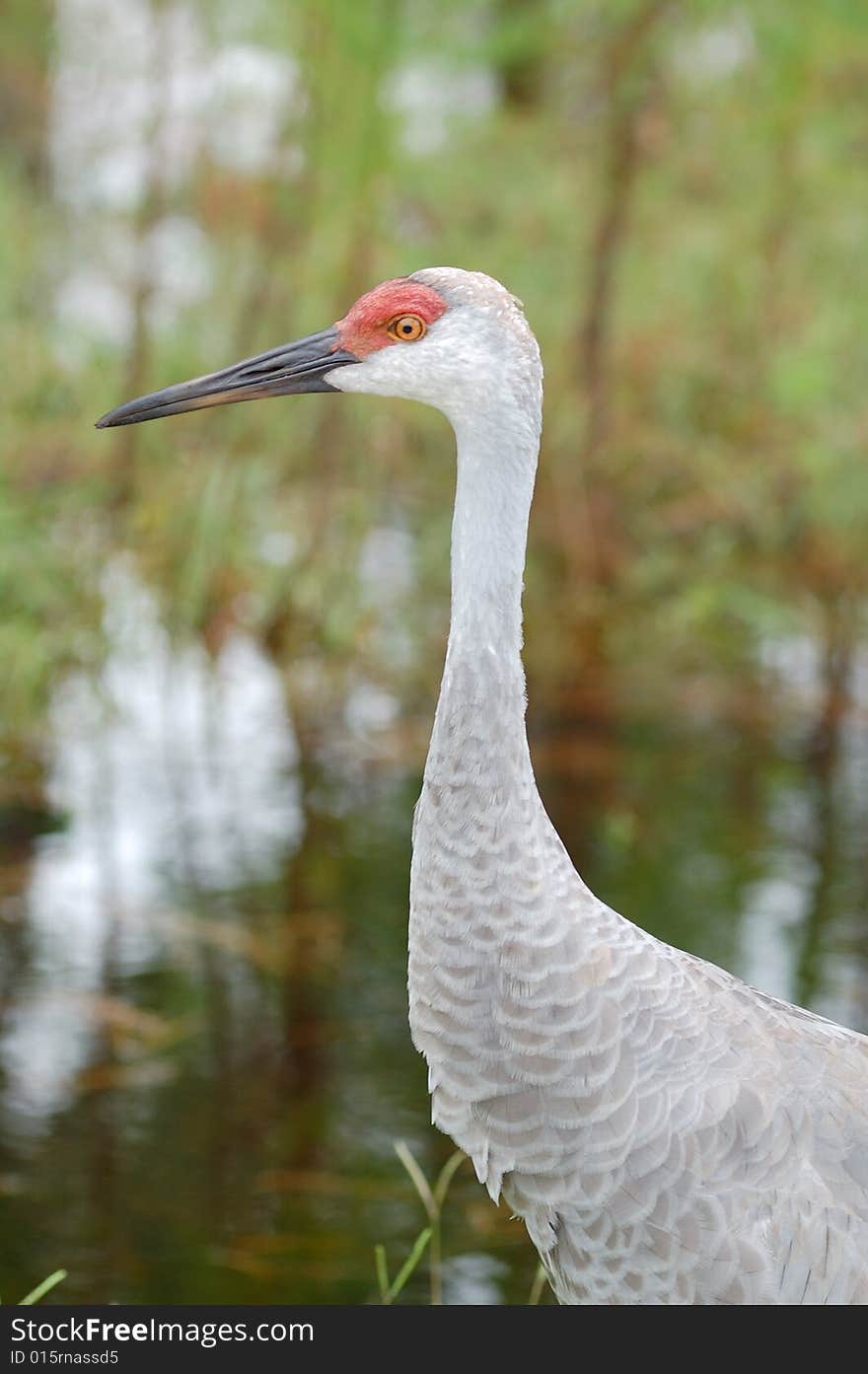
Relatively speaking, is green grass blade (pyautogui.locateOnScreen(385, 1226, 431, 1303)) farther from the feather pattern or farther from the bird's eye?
the bird's eye

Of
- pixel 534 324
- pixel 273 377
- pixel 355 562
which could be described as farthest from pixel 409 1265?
pixel 534 324

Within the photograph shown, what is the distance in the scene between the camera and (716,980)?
2623 mm

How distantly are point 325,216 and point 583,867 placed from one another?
3218 mm

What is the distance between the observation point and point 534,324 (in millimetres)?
9305

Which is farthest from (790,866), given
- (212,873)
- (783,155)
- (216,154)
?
(216,154)

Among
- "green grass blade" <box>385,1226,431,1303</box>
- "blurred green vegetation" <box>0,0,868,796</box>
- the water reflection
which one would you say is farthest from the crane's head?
"blurred green vegetation" <box>0,0,868,796</box>

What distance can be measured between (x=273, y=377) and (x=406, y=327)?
0.78 feet

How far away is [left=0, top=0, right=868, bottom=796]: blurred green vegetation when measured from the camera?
7238 millimetres

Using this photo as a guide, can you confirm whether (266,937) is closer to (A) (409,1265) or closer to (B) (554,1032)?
(A) (409,1265)

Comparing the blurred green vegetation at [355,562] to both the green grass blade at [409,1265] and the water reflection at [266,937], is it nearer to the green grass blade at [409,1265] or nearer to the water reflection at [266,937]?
the water reflection at [266,937]

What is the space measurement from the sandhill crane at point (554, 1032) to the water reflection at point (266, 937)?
60.1 inches

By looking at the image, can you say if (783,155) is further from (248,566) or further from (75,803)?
(75,803)

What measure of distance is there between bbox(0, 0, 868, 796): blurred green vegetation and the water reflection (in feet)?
1.43

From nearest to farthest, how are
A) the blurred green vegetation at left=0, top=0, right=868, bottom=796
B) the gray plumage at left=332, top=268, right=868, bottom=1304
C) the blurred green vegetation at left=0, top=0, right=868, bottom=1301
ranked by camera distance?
the gray plumage at left=332, top=268, right=868, bottom=1304
the blurred green vegetation at left=0, top=0, right=868, bottom=1301
the blurred green vegetation at left=0, top=0, right=868, bottom=796
